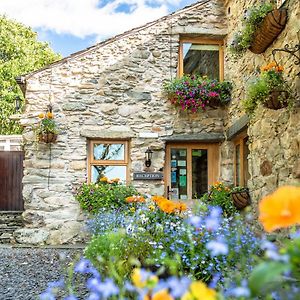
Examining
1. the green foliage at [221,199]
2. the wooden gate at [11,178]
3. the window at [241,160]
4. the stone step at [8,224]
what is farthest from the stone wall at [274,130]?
the wooden gate at [11,178]

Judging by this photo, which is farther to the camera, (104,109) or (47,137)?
(104,109)

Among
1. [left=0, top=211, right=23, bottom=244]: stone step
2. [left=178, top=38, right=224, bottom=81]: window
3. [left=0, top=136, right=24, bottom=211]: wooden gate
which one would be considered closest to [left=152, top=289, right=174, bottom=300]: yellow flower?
[left=178, top=38, right=224, bottom=81]: window

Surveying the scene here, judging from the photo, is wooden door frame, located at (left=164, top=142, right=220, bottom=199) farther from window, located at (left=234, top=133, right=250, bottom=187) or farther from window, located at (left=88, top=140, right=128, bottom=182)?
window, located at (left=88, top=140, right=128, bottom=182)

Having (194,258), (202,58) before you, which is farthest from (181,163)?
(194,258)

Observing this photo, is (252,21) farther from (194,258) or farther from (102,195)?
(102,195)

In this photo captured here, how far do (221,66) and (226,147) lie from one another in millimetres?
1573

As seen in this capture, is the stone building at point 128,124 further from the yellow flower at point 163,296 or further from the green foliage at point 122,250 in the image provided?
the yellow flower at point 163,296

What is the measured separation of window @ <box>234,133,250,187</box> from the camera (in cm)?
709

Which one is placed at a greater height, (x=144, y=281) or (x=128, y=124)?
(x=128, y=124)

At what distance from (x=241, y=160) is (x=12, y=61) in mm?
12883

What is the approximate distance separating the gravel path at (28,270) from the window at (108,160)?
158 cm

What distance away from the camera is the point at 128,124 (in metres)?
7.84

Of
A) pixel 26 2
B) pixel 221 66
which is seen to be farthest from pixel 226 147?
pixel 26 2

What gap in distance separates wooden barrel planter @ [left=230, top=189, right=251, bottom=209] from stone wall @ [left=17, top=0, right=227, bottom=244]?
1.67 m
